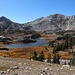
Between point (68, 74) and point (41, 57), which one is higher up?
point (68, 74)

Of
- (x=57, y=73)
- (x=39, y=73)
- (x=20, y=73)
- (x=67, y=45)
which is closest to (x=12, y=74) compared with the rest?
(x=20, y=73)

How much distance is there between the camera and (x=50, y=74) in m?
23.7

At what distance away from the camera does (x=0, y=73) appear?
23.7 metres

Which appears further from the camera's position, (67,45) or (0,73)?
(67,45)

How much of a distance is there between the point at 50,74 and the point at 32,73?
233 centimetres

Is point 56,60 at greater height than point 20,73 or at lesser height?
lesser

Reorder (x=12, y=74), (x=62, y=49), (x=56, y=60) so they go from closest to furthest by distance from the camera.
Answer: (x=12, y=74)
(x=56, y=60)
(x=62, y=49)

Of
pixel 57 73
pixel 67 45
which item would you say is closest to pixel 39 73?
pixel 57 73

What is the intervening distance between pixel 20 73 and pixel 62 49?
16607 centimetres

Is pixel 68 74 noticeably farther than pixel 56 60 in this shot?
No

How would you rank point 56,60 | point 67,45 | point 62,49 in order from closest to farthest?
1. point 56,60
2. point 62,49
3. point 67,45

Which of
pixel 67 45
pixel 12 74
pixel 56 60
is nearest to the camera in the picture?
pixel 12 74

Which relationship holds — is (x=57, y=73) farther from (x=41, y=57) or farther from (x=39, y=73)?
(x=41, y=57)

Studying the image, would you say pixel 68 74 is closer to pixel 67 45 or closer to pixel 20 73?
pixel 20 73
